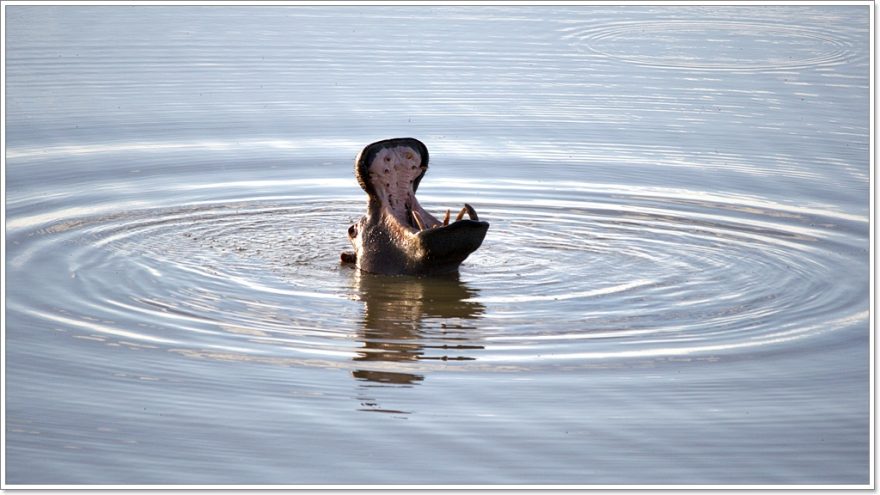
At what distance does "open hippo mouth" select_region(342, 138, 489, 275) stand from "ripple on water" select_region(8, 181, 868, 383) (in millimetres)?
144

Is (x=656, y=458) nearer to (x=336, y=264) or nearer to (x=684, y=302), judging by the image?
(x=684, y=302)

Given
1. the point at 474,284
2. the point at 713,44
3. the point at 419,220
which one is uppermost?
the point at 713,44

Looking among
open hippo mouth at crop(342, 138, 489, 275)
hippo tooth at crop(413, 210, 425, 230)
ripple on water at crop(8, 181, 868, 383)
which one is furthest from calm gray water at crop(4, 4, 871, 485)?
hippo tooth at crop(413, 210, 425, 230)

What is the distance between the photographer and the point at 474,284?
34.9ft

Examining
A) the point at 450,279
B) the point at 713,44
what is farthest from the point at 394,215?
the point at 713,44

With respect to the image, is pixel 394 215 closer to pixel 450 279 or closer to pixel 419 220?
pixel 419 220

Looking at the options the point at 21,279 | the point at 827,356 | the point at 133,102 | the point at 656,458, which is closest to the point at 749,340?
the point at 827,356

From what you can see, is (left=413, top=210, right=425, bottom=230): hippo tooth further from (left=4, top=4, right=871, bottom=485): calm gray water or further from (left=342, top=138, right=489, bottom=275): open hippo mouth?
(left=4, top=4, right=871, bottom=485): calm gray water

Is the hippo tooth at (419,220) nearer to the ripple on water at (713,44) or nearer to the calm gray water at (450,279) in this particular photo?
the calm gray water at (450,279)

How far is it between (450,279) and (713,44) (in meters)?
10.8

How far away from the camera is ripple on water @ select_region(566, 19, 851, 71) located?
1934 cm

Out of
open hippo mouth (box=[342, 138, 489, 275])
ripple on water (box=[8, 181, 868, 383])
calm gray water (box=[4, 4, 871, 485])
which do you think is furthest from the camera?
open hippo mouth (box=[342, 138, 489, 275])

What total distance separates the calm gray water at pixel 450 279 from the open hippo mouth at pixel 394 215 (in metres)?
0.16

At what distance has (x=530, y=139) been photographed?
51.6 ft
